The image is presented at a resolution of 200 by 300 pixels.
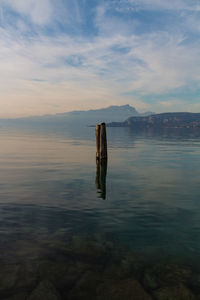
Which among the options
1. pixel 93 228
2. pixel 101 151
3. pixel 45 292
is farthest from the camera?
pixel 101 151

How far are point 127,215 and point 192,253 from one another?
403 centimetres

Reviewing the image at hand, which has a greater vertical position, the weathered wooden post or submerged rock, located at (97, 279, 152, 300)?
the weathered wooden post

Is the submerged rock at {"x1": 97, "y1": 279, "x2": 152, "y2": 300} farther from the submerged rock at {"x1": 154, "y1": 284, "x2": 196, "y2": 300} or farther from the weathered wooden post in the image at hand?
the weathered wooden post

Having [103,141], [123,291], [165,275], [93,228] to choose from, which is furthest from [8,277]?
[103,141]

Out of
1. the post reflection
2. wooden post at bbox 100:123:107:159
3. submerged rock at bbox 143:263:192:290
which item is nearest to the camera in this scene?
submerged rock at bbox 143:263:192:290

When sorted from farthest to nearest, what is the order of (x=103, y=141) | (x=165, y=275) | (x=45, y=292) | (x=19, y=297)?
1. (x=103, y=141)
2. (x=165, y=275)
3. (x=45, y=292)
4. (x=19, y=297)

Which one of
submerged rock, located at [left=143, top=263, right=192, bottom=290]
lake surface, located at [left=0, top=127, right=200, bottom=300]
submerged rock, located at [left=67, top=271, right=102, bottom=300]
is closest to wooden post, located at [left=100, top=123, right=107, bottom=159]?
lake surface, located at [left=0, top=127, right=200, bottom=300]

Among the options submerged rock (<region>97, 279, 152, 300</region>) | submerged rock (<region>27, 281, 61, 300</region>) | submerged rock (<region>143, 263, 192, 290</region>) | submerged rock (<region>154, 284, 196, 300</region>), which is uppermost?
submerged rock (<region>27, 281, 61, 300</region>)

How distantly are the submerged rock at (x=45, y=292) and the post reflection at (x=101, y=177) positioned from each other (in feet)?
28.0

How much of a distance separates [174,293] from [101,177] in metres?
14.8

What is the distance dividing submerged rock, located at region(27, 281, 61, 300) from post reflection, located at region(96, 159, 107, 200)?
28.0ft

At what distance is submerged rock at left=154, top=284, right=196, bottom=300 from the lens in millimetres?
6156

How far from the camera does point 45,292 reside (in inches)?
245

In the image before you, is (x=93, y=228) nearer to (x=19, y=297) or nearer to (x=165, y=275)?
(x=165, y=275)
